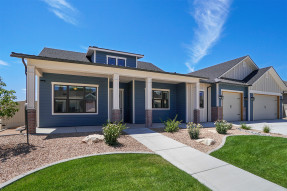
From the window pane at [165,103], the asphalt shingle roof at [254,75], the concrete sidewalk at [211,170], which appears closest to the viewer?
the concrete sidewalk at [211,170]

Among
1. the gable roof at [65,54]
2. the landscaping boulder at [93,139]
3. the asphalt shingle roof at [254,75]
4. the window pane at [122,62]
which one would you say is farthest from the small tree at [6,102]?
the asphalt shingle roof at [254,75]

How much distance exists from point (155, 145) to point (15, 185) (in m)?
3.95

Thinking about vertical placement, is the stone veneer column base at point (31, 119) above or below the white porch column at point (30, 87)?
below

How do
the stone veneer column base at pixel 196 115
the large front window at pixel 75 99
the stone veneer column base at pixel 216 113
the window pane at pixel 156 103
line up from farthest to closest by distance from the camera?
the stone veneer column base at pixel 216 113
the window pane at pixel 156 103
the stone veneer column base at pixel 196 115
the large front window at pixel 75 99

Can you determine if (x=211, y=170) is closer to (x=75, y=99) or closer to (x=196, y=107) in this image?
(x=196, y=107)

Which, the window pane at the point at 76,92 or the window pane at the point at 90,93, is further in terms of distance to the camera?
the window pane at the point at 90,93

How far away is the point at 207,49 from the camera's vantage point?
13.1 m

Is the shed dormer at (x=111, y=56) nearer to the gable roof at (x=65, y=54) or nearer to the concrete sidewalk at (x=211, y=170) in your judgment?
the gable roof at (x=65, y=54)

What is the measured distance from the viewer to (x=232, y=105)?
12906mm

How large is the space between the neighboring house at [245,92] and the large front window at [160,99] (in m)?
3.37

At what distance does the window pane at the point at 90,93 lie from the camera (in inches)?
363

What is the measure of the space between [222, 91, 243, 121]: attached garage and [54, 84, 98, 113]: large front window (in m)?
11.2

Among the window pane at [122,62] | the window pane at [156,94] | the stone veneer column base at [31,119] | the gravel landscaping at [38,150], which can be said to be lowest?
the gravel landscaping at [38,150]

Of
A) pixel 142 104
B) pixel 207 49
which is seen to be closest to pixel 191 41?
pixel 207 49
